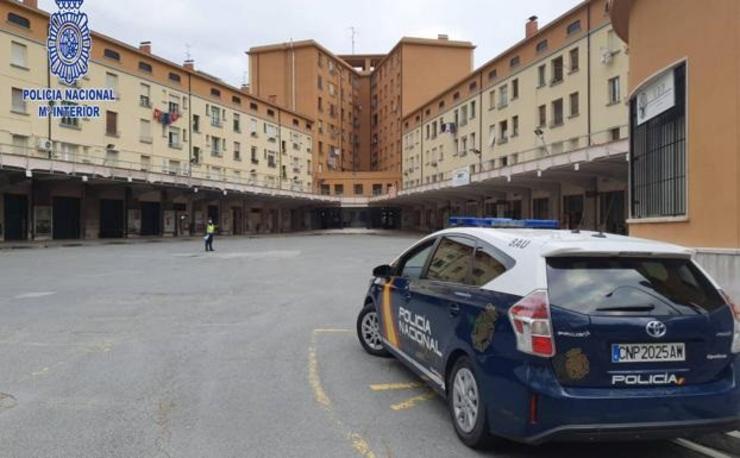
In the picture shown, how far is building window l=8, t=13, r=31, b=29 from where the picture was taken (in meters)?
33.8

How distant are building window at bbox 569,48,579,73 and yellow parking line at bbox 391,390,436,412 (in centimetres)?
3342

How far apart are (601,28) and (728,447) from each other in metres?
32.4

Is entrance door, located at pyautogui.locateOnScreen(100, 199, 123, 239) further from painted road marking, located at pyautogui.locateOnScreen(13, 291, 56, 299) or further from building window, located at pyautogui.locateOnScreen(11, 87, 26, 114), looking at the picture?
painted road marking, located at pyautogui.locateOnScreen(13, 291, 56, 299)

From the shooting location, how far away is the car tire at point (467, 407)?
12.4ft

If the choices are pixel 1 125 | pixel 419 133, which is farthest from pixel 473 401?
pixel 419 133

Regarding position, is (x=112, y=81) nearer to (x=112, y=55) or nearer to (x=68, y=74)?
(x=112, y=55)

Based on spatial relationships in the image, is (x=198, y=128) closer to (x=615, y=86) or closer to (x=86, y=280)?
(x=615, y=86)

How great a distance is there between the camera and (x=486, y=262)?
4.15 meters

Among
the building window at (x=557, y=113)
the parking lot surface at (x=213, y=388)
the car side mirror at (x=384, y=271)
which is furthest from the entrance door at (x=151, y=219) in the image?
the car side mirror at (x=384, y=271)

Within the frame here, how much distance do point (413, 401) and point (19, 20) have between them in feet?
128

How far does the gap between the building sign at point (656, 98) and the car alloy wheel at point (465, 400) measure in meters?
7.70

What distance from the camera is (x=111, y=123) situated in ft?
135

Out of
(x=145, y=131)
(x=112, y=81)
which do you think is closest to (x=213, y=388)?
(x=112, y=81)

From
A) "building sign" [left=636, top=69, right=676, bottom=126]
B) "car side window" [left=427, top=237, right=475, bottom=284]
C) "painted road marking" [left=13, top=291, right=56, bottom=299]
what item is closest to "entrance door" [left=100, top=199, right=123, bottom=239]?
"painted road marking" [left=13, top=291, right=56, bottom=299]
